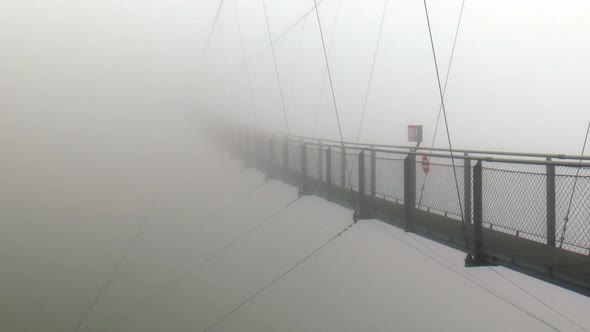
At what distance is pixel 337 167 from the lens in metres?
5.90

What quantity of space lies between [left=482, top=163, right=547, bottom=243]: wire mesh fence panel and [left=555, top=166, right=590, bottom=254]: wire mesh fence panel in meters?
0.09

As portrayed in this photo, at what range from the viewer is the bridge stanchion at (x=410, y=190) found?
4273 mm

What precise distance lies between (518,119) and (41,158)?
11.5 ft

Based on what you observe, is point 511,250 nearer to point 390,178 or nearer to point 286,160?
point 390,178

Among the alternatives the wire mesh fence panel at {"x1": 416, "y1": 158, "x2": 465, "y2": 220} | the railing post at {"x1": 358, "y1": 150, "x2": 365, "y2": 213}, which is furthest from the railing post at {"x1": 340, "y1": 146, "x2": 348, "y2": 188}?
the wire mesh fence panel at {"x1": 416, "y1": 158, "x2": 465, "y2": 220}

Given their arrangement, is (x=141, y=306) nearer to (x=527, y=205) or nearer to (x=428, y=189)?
(x=428, y=189)

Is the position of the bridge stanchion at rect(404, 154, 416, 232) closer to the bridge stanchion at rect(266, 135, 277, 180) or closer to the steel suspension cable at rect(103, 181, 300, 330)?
the steel suspension cable at rect(103, 181, 300, 330)

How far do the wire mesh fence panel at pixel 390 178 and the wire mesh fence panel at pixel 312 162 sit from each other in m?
1.39

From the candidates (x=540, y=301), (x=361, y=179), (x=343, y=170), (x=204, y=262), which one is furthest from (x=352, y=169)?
(x=540, y=301)

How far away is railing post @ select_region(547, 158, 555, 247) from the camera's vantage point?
2941 millimetres

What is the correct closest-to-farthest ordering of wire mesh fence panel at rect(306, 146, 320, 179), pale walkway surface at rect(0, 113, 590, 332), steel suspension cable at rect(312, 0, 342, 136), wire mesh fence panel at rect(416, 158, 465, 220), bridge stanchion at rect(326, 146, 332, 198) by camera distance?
wire mesh fence panel at rect(416, 158, 465, 220) → pale walkway surface at rect(0, 113, 590, 332) → bridge stanchion at rect(326, 146, 332, 198) → wire mesh fence panel at rect(306, 146, 320, 179) → steel suspension cable at rect(312, 0, 342, 136)

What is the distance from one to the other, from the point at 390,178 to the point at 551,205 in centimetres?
183

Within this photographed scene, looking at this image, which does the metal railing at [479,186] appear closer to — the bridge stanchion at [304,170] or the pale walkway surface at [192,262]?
the bridge stanchion at [304,170]

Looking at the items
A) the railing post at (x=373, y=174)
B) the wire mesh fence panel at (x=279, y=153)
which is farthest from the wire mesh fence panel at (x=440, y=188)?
the wire mesh fence panel at (x=279, y=153)
